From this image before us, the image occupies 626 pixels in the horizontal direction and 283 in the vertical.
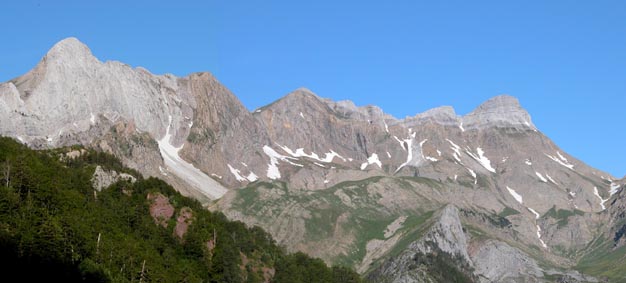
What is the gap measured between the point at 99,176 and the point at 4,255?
65.9 metres

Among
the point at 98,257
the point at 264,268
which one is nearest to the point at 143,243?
the point at 98,257

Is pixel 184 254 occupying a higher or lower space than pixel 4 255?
higher

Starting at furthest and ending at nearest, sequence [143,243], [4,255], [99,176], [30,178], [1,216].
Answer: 1. [99,176]
2. [143,243]
3. [30,178]
4. [1,216]
5. [4,255]

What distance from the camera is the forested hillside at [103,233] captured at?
137625 mm

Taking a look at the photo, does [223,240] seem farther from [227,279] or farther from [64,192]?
[64,192]

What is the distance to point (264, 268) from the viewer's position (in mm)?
197375

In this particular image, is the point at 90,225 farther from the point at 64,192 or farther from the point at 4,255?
the point at 4,255

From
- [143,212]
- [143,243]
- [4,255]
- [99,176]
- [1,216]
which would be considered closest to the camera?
[4,255]

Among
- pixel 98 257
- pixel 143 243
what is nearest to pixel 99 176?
pixel 143 243

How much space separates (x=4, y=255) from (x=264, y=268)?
7413 centimetres

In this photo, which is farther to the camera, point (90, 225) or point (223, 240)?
point (223, 240)

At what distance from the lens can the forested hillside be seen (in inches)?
5418

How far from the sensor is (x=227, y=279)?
587 feet

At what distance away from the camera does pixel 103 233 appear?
15838 centimetres
